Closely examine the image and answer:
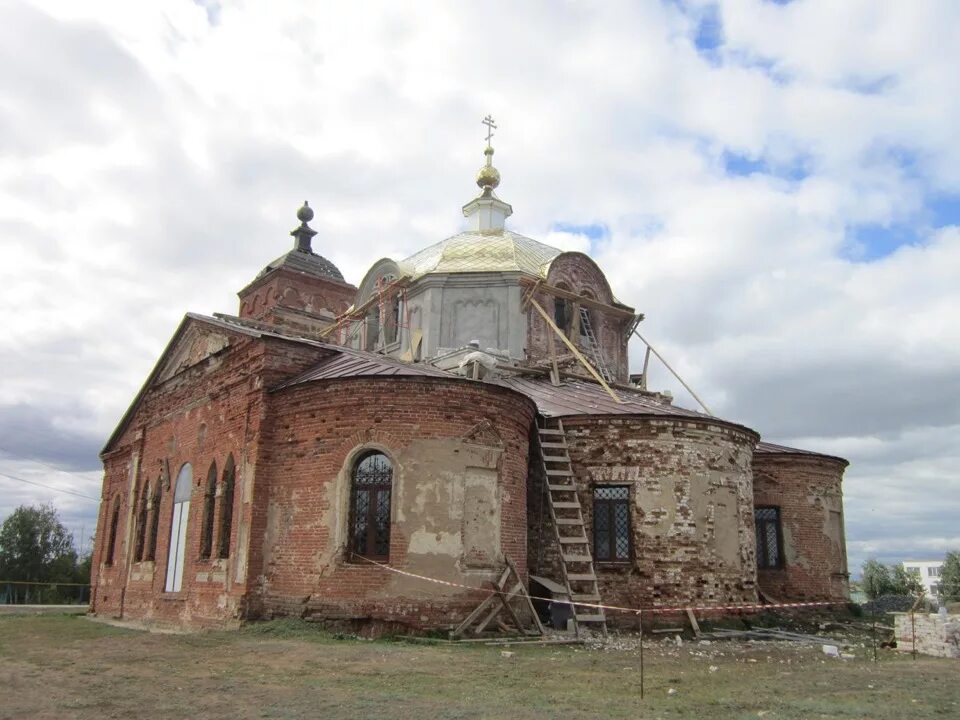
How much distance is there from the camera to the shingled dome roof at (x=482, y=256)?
21.0m

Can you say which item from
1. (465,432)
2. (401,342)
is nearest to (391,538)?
(465,432)

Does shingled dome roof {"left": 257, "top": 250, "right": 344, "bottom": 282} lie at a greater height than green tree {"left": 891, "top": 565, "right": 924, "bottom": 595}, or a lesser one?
greater

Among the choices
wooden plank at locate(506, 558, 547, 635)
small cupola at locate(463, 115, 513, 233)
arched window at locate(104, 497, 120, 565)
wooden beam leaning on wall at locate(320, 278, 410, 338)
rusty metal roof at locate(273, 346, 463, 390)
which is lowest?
wooden plank at locate(506, 558, 547, 635)

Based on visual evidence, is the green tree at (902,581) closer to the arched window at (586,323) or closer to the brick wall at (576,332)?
the brick wall at (576,332)

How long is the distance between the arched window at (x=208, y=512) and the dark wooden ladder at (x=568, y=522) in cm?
615

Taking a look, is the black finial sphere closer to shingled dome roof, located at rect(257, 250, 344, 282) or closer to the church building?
shingled dome roof, located at rect(257, 250, 344, 282)

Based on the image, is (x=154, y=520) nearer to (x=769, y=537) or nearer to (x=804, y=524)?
(x=769, y=537)

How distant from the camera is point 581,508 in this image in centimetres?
1559

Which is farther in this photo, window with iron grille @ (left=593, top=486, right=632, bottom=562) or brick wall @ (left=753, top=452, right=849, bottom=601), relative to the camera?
brick wall @ (left=753, top=452, right=849, bottom=601)

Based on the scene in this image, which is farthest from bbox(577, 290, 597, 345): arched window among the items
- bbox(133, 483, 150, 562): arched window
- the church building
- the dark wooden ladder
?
bbox(133, 483, 150, 562): arched window

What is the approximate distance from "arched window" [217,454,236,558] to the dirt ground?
2.05 meters

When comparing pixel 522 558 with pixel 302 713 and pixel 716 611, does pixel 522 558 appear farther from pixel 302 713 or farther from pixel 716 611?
pixel 302 713

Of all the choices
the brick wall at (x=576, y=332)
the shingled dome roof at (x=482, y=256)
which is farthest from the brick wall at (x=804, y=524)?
the shingled dome roof at (x=482, y=256)

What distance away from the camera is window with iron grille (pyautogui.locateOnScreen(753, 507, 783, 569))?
19297 millimetres
